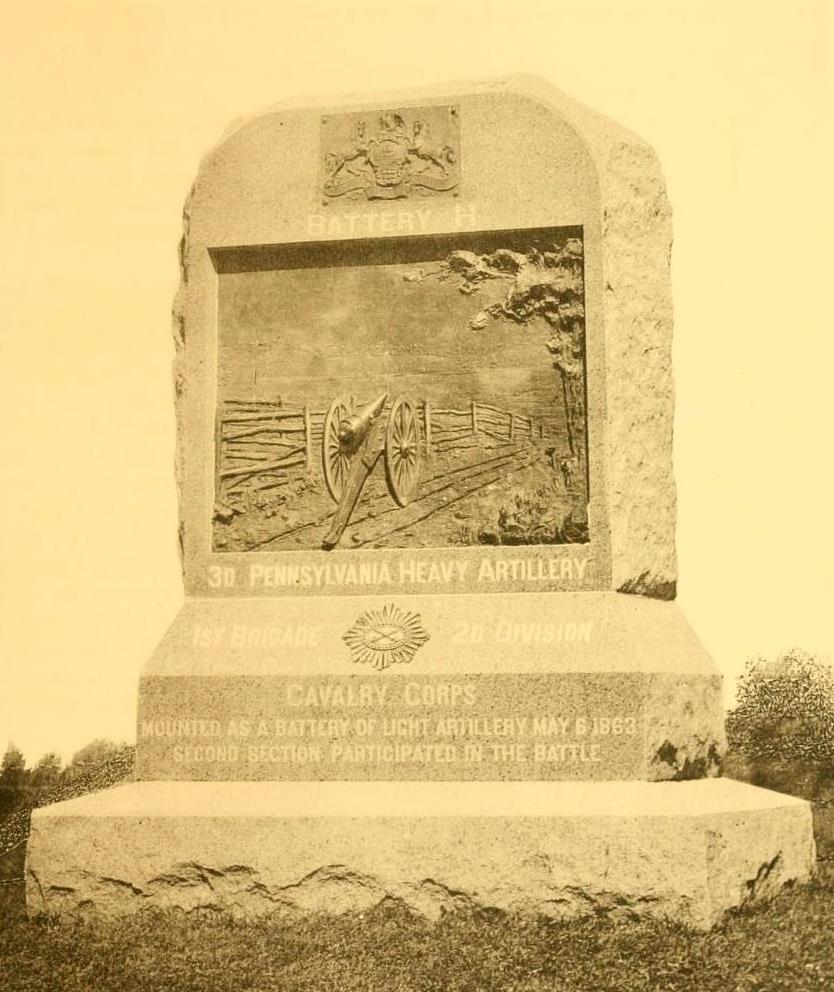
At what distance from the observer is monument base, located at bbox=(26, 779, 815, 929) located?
7.06 metres

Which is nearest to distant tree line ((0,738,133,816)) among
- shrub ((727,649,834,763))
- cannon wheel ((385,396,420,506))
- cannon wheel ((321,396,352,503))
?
cannon wheel ((321,396,352,503))

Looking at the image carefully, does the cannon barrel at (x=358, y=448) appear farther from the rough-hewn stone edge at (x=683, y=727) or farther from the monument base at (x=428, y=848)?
the rough-hewn stone edge at (x=683, y=727)

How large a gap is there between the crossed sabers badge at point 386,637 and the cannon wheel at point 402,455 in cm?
82

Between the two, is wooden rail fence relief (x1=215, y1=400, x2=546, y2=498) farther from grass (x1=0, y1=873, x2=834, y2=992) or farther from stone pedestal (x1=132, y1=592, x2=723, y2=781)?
grass (x1=0, y1=873, x2=834, y2=992)

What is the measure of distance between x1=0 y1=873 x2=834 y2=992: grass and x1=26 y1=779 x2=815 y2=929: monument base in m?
0.14

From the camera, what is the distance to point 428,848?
7273 millimetres

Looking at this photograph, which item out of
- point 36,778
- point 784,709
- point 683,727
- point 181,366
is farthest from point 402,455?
point 784,709

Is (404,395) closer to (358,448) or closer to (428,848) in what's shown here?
(358,448)

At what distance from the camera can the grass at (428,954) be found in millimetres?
6312

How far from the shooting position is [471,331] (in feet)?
29.0

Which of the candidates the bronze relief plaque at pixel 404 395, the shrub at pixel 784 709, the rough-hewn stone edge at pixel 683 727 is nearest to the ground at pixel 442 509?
the bronze relief plaque at pixel 404 395

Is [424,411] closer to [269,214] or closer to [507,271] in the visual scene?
[507,271]

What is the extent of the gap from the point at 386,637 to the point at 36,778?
7.91m

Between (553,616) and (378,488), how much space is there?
1.47 metres
